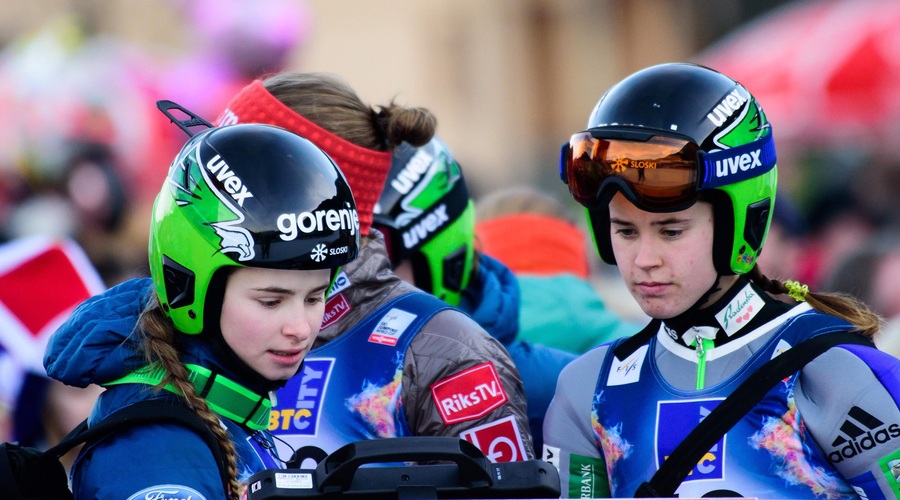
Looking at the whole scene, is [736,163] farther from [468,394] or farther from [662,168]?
[468,394]

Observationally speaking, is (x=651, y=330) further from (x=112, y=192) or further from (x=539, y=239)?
(x=112, y=192)

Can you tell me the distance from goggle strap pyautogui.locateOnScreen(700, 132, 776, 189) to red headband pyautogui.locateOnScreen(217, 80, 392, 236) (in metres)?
1.26

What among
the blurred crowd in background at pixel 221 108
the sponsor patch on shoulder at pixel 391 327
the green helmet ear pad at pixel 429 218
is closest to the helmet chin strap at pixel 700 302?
the sponsor patch on shoulder at pixel 391 327

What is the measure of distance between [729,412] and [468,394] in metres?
0.91

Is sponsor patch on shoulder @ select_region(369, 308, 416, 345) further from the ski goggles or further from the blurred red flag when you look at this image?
the blurred red flag

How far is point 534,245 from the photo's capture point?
737cm

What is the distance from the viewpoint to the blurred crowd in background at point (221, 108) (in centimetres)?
1010

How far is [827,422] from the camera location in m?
3.54

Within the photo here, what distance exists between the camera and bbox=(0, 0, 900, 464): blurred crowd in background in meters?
10.1

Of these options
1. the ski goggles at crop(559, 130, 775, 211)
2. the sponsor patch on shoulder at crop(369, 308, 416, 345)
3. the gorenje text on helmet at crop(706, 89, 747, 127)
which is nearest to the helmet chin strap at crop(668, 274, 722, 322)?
the ski goggles at crop(559, 130, 775, 211)

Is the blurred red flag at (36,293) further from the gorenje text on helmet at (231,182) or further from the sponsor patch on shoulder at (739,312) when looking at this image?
the sponsor patch on shoulder at (739,312)

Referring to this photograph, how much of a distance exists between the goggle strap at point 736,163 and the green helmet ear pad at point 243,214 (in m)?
1.07

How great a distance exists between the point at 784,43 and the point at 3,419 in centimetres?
1101

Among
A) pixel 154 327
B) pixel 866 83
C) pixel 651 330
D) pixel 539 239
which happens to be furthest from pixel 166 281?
pixel 866 83
